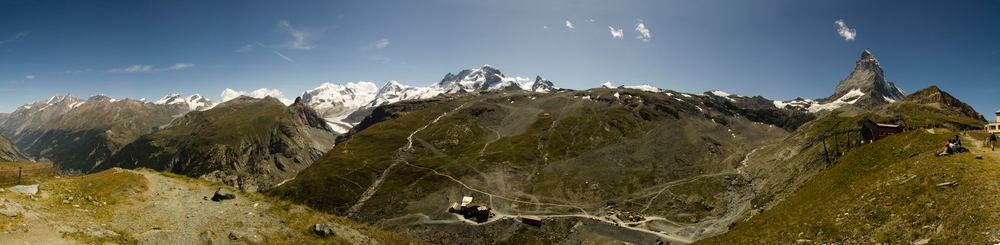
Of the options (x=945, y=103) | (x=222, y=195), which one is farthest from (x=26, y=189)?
(x=945, y=103)

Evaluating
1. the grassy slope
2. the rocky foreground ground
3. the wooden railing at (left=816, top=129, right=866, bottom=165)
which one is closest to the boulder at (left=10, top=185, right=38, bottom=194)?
the rocky foreground ground

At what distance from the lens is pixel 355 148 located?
181000 mm

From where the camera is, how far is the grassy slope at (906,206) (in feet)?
78.0

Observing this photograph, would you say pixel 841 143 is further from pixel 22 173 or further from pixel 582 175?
pixel 22 173

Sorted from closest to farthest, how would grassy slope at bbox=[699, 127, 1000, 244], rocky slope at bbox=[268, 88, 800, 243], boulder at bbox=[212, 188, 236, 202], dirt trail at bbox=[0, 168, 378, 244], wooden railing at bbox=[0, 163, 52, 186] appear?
dirt trail at bbox=[0, 168, 378, 244]
wooden railing at bbox=[0, 163, 52, 186]
grassy slope at bbox=[699, 127, 1000, 244]
boulder at bbox=[212, 188, 236, 202]
rocky slope at bbox=[268, 88, 800, 243]

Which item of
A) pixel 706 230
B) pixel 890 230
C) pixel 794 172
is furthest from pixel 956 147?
pixel 794 172

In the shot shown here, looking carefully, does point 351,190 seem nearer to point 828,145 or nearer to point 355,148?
point 355,148

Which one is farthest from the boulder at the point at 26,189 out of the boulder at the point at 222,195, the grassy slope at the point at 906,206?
the grassy slope at the point at 906,206

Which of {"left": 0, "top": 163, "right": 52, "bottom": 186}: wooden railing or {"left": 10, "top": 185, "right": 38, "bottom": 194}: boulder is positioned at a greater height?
{"left": 0, "top": 163, "right": 52, "bottom": 186}: wooden railing

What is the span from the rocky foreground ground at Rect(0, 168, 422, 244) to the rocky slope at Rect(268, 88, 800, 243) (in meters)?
59.3

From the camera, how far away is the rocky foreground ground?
17953 millimetres

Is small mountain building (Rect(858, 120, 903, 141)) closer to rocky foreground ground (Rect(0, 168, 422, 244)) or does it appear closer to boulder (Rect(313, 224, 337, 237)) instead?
rocky foreground ground (Rect(0, 168, 422, 244))

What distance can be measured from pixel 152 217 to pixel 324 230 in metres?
10.9

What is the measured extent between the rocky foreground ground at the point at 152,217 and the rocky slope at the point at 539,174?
194 ft
